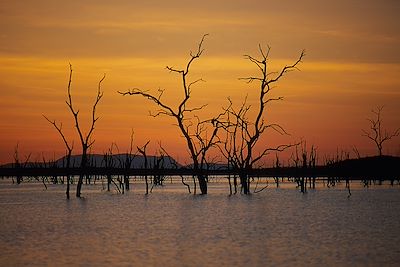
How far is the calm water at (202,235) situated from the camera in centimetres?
1766

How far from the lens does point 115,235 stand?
23047 millimetres

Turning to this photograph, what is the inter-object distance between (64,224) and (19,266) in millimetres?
10626

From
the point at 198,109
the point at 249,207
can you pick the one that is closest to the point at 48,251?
the point at 249,207

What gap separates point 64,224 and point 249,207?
35.7 ft

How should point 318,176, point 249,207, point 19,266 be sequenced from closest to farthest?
point 19,266 → point 249,207 → point 318,176

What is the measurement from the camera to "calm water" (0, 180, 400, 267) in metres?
17.7

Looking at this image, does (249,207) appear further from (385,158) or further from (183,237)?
(385,158)

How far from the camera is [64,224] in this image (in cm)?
2722

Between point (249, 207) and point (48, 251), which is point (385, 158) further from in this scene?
point (48, 251)

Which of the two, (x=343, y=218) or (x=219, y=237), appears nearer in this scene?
(x=219, y=237)

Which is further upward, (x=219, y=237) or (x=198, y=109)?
(x=198, y=109)

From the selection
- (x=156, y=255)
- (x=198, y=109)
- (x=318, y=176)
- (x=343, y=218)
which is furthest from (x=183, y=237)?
(x=318, y=176)

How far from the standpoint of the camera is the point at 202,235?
22812 millimetres

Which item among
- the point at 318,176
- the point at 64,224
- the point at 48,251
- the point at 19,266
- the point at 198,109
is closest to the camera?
the point at 19,266
